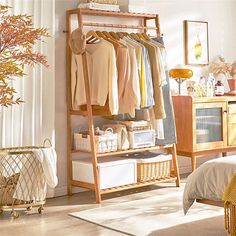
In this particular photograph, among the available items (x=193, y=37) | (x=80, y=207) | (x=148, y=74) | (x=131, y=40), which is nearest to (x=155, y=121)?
(x=148, y=74)

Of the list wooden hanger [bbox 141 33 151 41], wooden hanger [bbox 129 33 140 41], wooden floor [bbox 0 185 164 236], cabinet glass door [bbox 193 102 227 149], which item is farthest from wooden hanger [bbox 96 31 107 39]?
wooden floor [bbox 0 185 164 236]

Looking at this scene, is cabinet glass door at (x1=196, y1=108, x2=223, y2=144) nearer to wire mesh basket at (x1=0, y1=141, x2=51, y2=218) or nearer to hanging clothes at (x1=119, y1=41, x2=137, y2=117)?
hanging clothes at (x1=119, y1=41, x2=137, y2=117)

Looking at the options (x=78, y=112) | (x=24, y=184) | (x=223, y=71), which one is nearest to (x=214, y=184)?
(x=24, y=184)

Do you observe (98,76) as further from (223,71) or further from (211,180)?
(223,71)

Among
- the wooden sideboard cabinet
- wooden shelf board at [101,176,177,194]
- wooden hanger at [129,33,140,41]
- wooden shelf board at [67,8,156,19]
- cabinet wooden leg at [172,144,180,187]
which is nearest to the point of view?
wooden shelf board at [101,176,177,194]

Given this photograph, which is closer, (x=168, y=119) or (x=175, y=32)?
(x=168, y=119)

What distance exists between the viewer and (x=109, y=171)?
4.97m

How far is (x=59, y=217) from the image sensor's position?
4.34 metres

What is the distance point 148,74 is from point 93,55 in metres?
0.56

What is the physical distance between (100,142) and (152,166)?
0.67 m

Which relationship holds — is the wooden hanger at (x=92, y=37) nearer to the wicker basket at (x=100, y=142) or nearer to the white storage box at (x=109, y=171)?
the wicker basket at (x=100, y=142)

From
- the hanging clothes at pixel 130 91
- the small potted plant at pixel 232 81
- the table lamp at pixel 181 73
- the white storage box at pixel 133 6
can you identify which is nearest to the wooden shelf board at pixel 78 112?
the hanging clothes at pixel 130 91

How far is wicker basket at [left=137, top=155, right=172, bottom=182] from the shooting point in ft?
17.1

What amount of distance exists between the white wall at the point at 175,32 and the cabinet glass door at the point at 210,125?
495 mm
